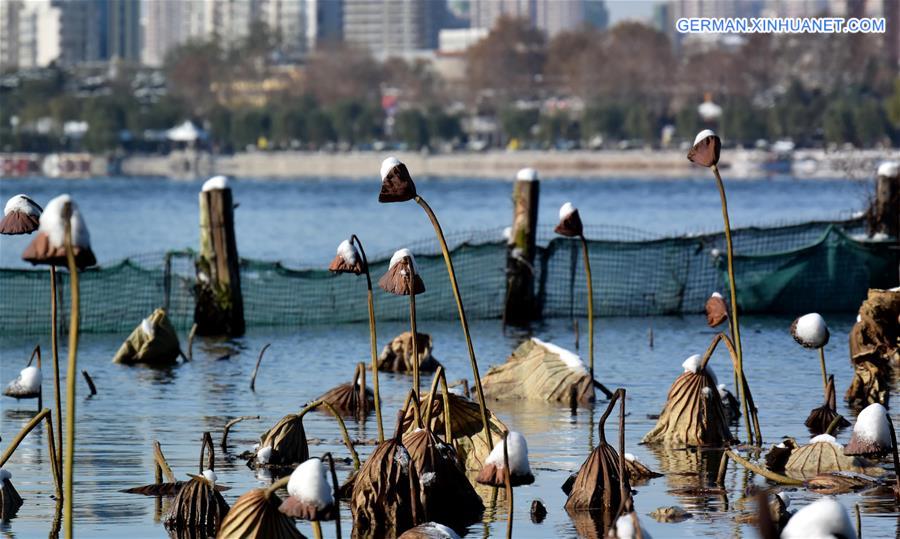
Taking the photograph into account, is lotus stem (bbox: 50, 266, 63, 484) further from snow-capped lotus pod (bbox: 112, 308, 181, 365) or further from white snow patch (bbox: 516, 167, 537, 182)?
white snow patch (bbox: 516, 167, 537, 182)

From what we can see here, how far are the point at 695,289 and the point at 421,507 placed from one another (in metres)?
14.0

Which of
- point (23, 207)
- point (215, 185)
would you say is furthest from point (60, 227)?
point (215, 185)

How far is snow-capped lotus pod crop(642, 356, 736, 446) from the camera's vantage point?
11102 millimetres

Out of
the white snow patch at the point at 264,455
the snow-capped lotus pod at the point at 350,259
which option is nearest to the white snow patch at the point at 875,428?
the snow-capped lotus pod at the point at 350,259

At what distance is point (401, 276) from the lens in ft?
29.3

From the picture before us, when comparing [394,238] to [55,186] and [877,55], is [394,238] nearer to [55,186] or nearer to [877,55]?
[55,186]

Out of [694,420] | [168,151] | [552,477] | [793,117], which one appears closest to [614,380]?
[694,420]

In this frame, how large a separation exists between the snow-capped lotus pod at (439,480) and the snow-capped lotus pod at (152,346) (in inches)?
341

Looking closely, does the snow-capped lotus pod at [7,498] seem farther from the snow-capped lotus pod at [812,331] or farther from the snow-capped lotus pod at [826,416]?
the snow-capped lotus pod at [826,416]

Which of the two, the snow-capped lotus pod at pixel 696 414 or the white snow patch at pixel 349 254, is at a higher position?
the white snow patch at pixel 349 254

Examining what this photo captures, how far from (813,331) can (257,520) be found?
4.15 metres

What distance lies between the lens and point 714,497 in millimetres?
9547

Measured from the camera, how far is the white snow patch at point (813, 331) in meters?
10.1

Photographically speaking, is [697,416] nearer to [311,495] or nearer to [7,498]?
[7,498]
